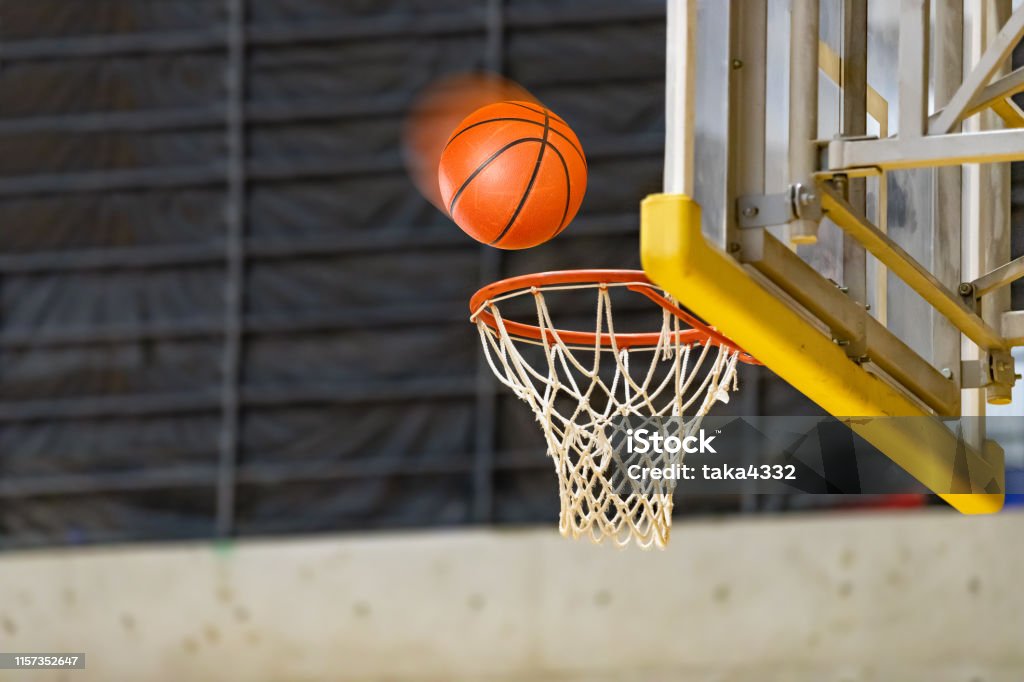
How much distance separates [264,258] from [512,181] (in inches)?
181

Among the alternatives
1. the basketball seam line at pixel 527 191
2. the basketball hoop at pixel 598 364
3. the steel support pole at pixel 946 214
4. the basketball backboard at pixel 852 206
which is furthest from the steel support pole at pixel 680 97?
the basketball seam line at pixel 527 191

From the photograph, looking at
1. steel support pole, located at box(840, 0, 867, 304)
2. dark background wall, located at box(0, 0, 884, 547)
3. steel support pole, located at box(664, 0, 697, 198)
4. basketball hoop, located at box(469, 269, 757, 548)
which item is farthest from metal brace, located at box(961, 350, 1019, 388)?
dark background wall, located at box(0, 0, 884, 547)

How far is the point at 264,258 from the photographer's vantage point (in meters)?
7.94

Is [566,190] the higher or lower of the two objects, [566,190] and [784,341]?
the higher

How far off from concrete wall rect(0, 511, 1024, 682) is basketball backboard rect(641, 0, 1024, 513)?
12.4ft

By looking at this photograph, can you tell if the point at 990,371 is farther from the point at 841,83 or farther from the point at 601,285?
the point at 601,285

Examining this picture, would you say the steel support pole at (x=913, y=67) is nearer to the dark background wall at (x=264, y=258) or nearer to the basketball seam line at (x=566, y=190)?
the basketball seam line at (x=566, y=190)

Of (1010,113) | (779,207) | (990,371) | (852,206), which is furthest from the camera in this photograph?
(1010,113)

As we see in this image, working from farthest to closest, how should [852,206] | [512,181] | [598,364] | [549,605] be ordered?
1. [549,605]
2. [598,364]
3. [512,181]
4. [852,206]

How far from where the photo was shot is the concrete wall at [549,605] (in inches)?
267

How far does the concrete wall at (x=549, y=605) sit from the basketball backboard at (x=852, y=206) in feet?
12.4

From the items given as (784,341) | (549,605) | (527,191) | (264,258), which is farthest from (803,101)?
(264,258)

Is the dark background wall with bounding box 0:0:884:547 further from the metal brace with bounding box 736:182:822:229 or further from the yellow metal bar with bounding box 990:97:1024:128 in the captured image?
the metal brace with bounding box 736:182:822:229

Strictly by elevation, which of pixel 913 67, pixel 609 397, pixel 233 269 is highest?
pixel 233 269
